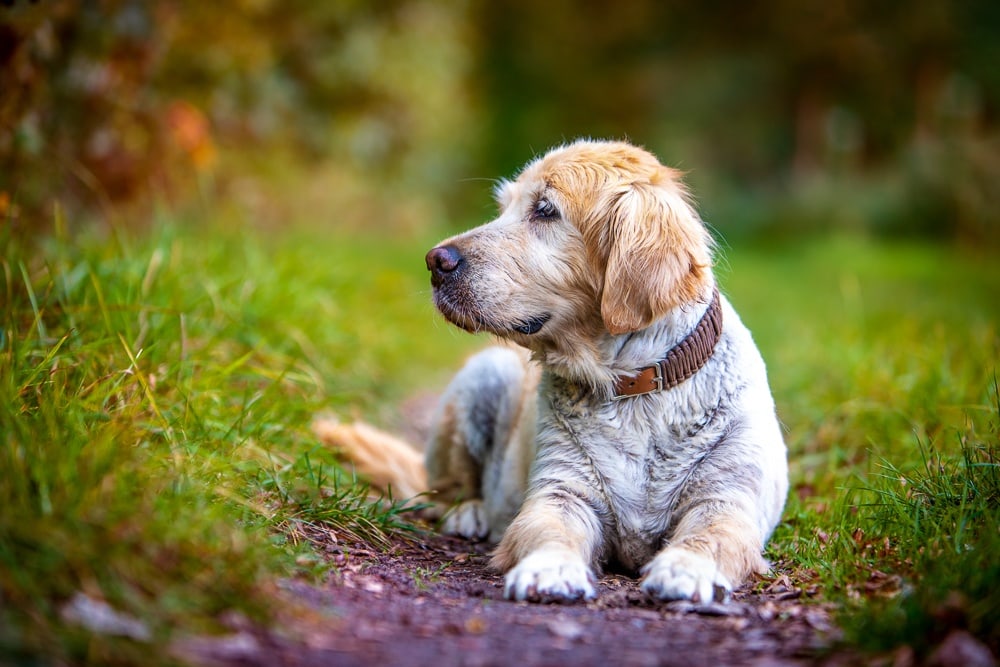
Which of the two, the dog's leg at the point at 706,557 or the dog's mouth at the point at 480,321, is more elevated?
the dog's mouth at the point at 480,321

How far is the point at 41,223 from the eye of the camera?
17.6 feet

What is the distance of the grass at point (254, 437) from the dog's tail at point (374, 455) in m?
0.16

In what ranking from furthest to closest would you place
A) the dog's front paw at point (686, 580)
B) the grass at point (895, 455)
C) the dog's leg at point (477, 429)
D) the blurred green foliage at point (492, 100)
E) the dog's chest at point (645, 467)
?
the blurred green foliage at point (492, 100), the dog's leg at point (477, 429), the dog's chest at point (645, 467), the dog's front paw at point (686, 580), the grass at point (895, 455)

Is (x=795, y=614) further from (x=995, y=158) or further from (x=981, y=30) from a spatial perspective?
(x=981, y=30)

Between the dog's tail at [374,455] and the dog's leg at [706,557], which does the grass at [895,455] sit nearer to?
the dog's leg at [706,557]

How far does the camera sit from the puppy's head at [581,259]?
335 centimetres

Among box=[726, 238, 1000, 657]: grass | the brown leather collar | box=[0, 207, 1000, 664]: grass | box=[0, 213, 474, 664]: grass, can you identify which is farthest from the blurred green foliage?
box=[726, 238, 1000, 657]: grass

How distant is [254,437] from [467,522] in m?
1.07

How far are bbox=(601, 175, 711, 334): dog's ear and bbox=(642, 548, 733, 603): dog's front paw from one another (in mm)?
866

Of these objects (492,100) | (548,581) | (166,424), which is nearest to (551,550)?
(548,581)

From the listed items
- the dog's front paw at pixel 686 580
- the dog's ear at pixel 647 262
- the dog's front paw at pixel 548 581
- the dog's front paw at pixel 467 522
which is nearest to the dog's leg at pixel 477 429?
the dog's front paw at pixel 467 522

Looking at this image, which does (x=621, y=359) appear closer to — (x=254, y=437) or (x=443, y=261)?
(x=443, y=261)

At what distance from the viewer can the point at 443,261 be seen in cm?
354

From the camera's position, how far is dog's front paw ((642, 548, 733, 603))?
286 cm
